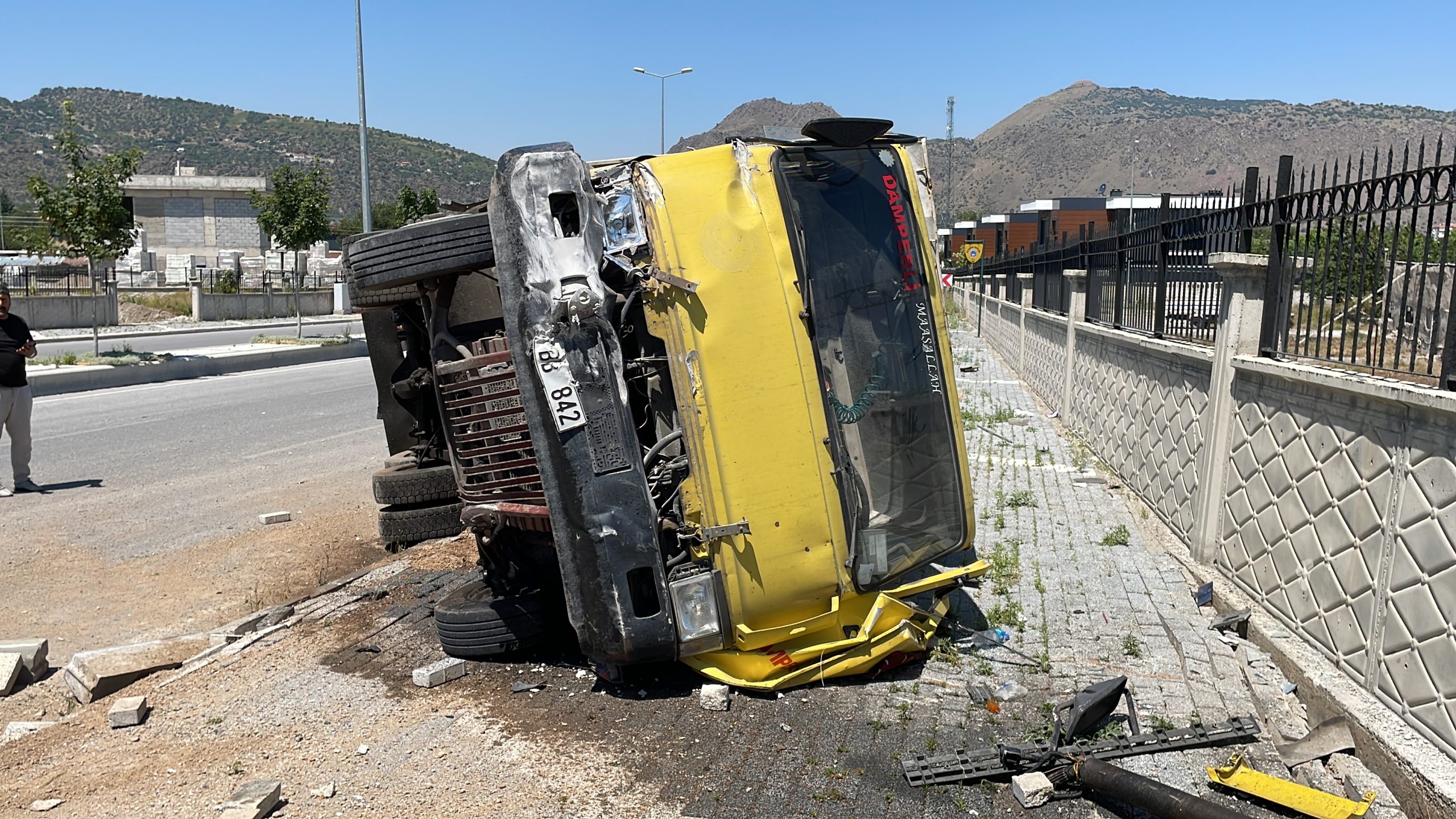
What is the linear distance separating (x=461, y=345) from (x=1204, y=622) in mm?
4157

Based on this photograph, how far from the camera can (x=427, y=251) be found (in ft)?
16.6

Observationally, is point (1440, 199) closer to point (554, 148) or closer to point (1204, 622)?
point (1204, 622)

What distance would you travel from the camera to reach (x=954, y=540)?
5145 millimetres

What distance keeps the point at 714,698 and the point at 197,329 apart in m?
34.9

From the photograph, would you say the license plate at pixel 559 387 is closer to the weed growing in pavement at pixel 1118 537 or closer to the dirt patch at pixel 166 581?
the dirt patch at pixel 166 581

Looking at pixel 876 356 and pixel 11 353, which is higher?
pixel 876 356

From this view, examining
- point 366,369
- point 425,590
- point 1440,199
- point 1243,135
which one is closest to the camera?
point 1440,199

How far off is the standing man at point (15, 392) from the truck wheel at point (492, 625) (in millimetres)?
6829

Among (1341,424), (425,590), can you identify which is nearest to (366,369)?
(425,590)

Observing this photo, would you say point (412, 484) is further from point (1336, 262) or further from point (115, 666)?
point (1336, 262)

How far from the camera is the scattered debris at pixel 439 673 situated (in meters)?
4.89

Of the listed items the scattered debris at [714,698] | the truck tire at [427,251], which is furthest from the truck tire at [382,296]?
the scattered debris at [714,698]

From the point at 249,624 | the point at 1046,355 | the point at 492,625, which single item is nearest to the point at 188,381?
the point at 1046,355

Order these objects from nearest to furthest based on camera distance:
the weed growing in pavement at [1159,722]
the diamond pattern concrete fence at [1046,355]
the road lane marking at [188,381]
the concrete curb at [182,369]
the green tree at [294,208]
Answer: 1. the weed growing in pavement at [1159,722]
2. the diamond pattern concrete fence at [1046,355]
3. the road lane marking at [188,381]
4. the concrete curb at [182,369]
5. the green tree at [294,208]
